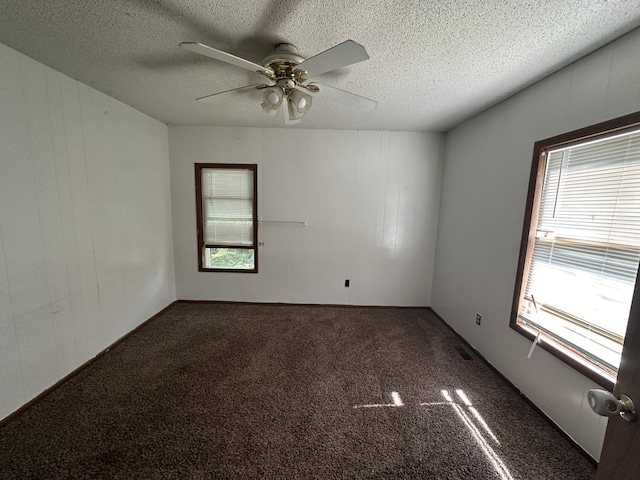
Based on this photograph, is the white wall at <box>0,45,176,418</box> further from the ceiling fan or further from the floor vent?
the floor vent

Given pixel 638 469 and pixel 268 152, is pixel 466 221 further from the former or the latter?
pixel 268 152

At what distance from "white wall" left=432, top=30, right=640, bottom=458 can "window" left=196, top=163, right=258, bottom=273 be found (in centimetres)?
257

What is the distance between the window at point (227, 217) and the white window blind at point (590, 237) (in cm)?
300

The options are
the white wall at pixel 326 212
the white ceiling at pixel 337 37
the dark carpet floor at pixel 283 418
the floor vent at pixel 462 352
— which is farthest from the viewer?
the white wall at pixel 326 212

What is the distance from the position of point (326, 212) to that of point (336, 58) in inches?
84.1

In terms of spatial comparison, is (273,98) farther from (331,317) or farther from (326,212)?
(331,317)

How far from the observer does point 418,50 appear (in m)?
1.50

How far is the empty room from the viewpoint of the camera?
1.28 m

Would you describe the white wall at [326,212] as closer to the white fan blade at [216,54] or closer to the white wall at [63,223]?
the white wall at [63,223]

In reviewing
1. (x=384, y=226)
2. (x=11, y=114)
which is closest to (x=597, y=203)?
(x=384, y=226)

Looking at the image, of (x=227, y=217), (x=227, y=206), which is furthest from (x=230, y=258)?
(x=227, y=206)

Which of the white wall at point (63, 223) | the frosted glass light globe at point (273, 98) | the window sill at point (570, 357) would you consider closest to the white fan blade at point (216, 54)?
the frosted glass light globe at point (273, 98)

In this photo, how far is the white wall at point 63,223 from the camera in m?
1.55

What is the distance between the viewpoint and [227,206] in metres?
3.29
